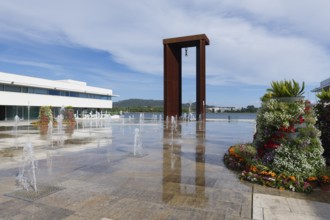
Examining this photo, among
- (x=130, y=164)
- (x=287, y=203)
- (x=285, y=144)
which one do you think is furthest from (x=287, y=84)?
(x=130, y=164)

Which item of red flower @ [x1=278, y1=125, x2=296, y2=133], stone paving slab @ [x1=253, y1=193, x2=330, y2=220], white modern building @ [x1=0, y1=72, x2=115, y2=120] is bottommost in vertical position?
stone paving slab @ [x1=253, y1=193, x2=330, y2=220]

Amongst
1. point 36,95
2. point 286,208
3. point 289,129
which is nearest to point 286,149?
point 289,129

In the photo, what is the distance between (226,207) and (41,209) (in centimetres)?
292

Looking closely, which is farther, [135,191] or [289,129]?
[289,129]

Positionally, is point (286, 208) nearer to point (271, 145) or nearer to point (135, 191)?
point (271, 145)

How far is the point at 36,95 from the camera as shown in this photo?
3944cm

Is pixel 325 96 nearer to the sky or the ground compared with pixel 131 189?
nearer to the sky

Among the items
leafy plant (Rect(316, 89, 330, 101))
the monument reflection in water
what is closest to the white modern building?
the monument reflection in water

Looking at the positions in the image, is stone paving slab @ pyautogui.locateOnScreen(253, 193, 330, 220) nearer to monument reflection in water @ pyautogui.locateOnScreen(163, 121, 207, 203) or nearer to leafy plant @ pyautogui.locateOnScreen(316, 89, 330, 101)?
monument reflection in water @ pyautogui.locateOnScreen(163, 121, 207, 203)

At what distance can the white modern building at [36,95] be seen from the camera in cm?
3481

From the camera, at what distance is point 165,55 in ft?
113

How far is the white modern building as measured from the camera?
114 ft

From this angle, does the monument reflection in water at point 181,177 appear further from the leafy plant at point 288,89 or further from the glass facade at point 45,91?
the glass facade at point 45,91

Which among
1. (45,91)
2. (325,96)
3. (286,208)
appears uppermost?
(45,91)
